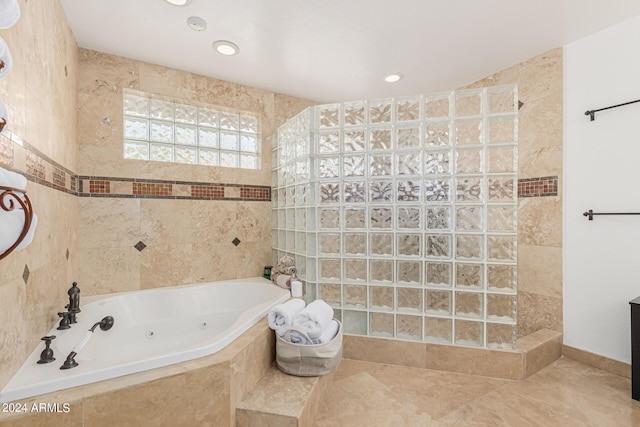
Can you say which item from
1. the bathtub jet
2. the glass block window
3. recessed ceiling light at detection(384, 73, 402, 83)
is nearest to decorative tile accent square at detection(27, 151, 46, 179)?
the bathtub jet

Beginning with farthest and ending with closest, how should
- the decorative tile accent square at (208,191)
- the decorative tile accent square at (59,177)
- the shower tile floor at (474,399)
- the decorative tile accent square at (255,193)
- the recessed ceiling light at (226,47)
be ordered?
the decorative tile accent square at (255,193) < the decorative tile accent square at (208,191) < the recessed ceiling light at (226,47) < the decorative tile accent square at (59,177) < the shower tile floor at (474,399)

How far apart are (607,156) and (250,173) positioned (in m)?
2.74

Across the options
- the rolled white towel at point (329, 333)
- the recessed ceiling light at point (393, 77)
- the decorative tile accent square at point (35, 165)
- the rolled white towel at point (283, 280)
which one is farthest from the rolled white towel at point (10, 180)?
the recessed ceiling light at point (393, 77)

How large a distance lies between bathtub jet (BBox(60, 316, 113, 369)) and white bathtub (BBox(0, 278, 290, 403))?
27 mm

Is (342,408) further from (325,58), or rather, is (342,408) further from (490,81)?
(490,81)

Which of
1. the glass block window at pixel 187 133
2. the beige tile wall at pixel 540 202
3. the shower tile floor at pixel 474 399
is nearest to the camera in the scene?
the shower tile floor at pixel 474 399

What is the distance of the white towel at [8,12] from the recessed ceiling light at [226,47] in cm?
159

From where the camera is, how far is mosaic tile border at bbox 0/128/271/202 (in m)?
1.18

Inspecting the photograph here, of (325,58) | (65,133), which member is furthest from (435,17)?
(65,133)

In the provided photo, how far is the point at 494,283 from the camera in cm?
192

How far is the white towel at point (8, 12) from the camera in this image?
27.0 inches

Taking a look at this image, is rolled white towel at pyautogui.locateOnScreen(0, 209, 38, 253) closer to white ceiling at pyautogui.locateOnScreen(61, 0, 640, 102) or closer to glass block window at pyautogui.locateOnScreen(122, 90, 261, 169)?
white ceiling at pyautogui.locateOnScreen(61, 0, 640, 102)

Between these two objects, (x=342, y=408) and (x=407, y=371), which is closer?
(x=342, y=408)

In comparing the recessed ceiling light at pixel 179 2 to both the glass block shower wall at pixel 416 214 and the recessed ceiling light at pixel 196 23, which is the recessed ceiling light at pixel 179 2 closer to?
the recessed ceiling light at pixel 196 23
